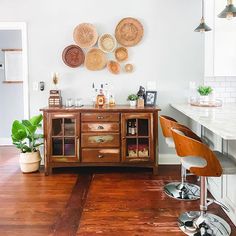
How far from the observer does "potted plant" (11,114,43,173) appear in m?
3.69

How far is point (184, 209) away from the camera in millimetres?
2719

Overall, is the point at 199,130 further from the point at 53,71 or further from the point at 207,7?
the point at 53,71

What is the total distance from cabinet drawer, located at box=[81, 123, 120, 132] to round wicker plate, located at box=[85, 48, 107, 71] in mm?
839

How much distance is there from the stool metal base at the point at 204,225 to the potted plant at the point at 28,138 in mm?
2078

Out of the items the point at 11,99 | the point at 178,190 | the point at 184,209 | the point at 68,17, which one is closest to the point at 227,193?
the point at 184,209

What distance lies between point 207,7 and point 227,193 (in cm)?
247

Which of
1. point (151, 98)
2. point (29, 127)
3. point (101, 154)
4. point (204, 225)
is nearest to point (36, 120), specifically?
point (29, 127)

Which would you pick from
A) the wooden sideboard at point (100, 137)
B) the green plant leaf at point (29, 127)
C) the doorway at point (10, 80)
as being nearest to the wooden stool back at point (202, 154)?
the wooden sideboard at point (100, 137)

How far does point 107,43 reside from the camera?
13.1 ft

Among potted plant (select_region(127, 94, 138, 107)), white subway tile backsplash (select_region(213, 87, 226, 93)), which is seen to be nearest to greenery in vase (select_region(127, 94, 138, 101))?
potted plant (select_region(127, 94, 138, 107))

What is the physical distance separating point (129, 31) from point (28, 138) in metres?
1.90

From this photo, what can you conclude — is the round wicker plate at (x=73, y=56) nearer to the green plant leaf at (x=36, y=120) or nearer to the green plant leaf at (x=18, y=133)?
the green plant leaf at (x=36, y=120)

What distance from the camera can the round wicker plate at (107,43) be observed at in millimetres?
3982

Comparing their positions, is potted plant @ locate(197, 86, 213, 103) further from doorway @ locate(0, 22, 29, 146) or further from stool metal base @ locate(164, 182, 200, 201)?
doorway @ locate(0, 22, 29, 146)
